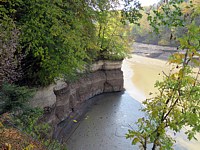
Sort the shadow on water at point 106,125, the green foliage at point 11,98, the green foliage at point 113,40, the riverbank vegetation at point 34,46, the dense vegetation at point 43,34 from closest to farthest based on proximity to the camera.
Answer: the riverbank vegetation at point 34,46
the green foliage at point 11,98
the dense vegetation at point 43,34
the shadow on water at point 106,125
the green foliage at point 113,40

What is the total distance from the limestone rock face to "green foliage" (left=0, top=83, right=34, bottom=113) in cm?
139

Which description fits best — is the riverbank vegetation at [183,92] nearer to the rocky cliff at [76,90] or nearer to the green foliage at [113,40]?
the rocky cliff at [76,90]

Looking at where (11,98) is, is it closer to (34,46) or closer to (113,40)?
(34,46)

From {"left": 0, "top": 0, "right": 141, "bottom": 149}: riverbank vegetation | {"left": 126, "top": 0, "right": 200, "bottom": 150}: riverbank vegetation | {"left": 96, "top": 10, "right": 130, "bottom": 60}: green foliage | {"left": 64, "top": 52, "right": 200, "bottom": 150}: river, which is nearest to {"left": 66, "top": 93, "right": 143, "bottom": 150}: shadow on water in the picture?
{"left": 64, "top": 52, "right": 200, "bottom": 150}: river

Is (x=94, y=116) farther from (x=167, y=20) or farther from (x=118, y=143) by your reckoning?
(x=167, y=20)

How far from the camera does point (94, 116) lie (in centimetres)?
827

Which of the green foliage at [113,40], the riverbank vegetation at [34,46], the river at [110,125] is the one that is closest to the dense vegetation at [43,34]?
the riverbank vegetation at [34,46]

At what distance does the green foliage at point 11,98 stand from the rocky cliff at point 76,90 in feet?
4.43

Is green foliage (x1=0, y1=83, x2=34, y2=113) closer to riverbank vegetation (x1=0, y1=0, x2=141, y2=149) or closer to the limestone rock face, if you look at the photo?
riverbank vegetation (x1=0, y1=0, x2=141, y2=149)

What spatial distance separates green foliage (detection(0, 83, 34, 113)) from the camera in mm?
3396

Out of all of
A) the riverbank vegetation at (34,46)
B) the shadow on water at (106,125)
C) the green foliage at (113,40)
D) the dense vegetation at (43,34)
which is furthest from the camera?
the green foliage at (113,40)

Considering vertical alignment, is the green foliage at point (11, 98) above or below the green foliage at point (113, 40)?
below

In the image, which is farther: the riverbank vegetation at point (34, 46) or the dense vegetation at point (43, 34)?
the dense vegetation at point (43, 34)

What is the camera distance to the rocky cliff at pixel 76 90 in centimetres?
549
